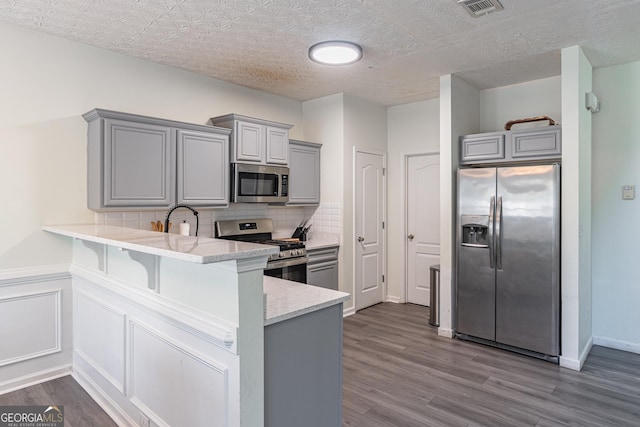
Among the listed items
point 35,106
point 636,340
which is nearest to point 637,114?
point 636,340

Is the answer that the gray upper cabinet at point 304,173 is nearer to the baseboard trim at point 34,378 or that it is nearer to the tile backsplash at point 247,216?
the tile backsplash at point 247,216

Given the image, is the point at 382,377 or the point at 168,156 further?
the point at 168,156

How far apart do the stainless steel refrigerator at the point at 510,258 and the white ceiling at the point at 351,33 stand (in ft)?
3.41

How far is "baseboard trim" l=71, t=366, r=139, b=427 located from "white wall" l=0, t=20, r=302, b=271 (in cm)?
91

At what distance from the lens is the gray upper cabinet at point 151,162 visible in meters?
3.08

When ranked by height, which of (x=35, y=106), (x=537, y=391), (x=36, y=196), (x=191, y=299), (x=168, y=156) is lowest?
(x=537, y=391)

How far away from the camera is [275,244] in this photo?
4.14 m

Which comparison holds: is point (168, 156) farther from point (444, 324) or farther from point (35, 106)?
point (444, 324)

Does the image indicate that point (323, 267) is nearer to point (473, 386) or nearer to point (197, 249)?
point (473, 386)

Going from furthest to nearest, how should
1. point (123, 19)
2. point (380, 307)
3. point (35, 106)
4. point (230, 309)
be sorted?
point (380, 307)
point (35, 106)
point (123, 19)
point (230, 309)

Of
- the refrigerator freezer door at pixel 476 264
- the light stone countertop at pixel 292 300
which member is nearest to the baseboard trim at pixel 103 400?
the light stone countertop at pixel 292 300

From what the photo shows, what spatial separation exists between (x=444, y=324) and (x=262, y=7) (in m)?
3.30

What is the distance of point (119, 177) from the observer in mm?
3137

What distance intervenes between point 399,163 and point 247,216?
2.19m
